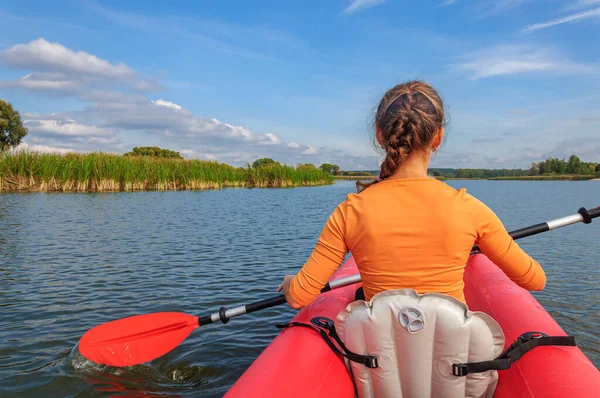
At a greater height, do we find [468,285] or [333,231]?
[333,231]

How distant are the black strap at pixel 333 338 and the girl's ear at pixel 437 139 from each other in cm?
93

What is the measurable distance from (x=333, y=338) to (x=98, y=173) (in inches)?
814

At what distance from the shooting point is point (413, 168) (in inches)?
73.0

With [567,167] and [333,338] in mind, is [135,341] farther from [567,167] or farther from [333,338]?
[567,167]

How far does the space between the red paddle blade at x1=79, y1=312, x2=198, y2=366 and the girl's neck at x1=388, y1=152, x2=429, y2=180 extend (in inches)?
79.5

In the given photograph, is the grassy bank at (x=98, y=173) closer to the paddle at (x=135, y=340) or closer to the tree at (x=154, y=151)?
the paddle at (x=135, y=340)

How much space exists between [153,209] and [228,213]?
7.62ft

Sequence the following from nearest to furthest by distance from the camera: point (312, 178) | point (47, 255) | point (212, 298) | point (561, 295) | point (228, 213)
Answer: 1. point (212, 298)
2. point (561, 295)
3. point (47, 255)
4. point (228, 213)
5. point (312, 178)

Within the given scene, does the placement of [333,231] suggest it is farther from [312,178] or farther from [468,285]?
[312,178]

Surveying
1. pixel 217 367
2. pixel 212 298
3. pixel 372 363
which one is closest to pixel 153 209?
pixel 212 298

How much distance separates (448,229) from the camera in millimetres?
1729

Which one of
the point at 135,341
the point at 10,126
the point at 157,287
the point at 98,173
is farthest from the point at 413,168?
the point at 10,126

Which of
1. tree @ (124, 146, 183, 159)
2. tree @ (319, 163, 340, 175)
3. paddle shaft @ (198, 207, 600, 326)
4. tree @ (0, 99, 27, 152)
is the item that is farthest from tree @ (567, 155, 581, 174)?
paddle shaft @ (198, 207, 600, 326)

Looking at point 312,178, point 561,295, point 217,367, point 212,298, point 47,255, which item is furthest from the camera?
point 312,178
